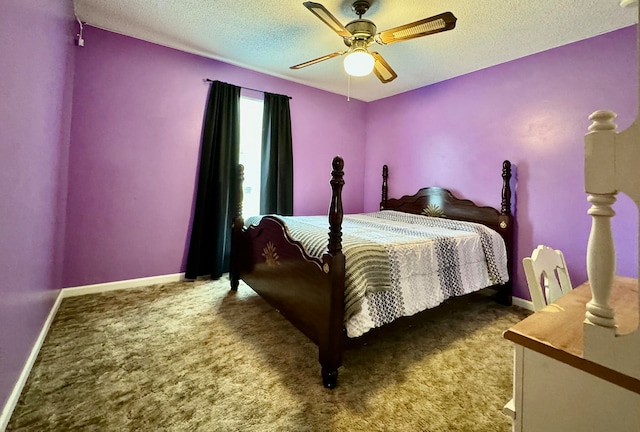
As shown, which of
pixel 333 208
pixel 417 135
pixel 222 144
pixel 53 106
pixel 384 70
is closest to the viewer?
pixel 333 208

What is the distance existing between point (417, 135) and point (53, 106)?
3.82 metres

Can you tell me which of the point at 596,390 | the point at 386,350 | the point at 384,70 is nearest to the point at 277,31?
the point at 384,70

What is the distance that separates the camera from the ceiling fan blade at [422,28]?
1675 millimetres

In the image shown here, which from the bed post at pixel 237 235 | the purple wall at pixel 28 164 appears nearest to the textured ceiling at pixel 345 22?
the purple wall at pixel 28 164

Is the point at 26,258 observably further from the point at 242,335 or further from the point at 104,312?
the point at 242,335

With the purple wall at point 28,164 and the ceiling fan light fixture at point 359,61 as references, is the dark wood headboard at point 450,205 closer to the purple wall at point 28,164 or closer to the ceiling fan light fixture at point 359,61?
the ceiling fan light fixture at point 359,61

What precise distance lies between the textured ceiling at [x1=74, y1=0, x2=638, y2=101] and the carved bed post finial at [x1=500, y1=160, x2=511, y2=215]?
1.15 m

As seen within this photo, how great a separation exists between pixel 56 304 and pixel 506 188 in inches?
172

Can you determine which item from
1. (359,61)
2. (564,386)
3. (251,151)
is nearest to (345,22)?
(359,61)

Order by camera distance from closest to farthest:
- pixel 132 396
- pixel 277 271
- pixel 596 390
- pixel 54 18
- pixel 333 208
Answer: pixel 596 390
pixel 132 396
pixel 333 208
pixel 54 18
pixel 277 271

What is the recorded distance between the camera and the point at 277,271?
222 cm

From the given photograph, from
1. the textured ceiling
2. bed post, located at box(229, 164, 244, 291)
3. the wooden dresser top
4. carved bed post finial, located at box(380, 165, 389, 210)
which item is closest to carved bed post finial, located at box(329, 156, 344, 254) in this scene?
the wooden dresser top

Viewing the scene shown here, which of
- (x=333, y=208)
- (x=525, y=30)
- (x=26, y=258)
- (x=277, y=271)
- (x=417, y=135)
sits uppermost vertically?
(x=525, y=30)

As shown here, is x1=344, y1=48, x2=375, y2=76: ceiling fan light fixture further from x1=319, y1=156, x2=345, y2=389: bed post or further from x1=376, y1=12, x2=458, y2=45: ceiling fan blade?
x1=319, y1=156, x2=345, y2=389: bed post
